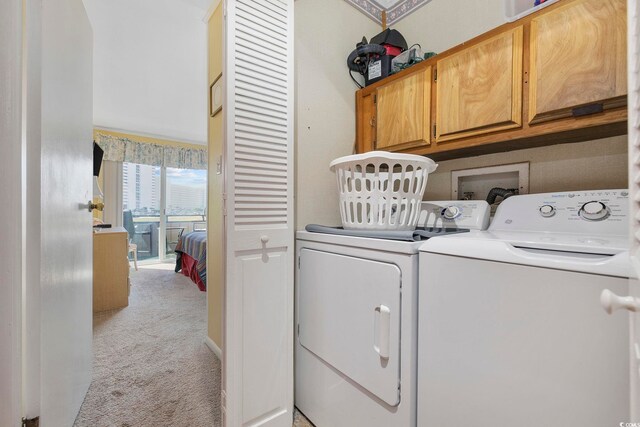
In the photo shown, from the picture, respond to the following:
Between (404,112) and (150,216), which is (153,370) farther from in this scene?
(150,216)

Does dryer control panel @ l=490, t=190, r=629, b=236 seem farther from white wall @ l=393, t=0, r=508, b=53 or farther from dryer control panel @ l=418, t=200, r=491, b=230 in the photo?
white wall @ l=393, t=0, r=508, b=53

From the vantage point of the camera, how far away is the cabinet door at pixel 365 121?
1717mm

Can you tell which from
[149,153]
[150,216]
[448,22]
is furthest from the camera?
[150,216]

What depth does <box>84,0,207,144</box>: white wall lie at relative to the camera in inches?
81.4

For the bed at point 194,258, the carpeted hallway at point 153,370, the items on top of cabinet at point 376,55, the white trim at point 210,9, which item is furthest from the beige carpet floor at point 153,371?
the white trim at point 210,9

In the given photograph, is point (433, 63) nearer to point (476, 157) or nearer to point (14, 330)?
point (476, 157)

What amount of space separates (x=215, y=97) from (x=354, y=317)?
178 cm

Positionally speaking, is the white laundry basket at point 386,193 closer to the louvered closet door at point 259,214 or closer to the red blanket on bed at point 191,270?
the louvered closet door at point 259,214

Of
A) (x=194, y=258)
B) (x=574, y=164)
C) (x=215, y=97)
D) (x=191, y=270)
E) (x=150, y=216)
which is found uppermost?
(x=215, y=97)

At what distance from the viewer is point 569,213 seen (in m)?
1.07

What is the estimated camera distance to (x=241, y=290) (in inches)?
47.3

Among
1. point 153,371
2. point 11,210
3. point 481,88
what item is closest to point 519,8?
point 481,88

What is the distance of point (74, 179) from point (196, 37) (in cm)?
174

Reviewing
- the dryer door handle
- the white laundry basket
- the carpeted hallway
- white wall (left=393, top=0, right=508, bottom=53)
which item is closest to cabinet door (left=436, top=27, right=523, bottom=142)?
the white laundry basket
